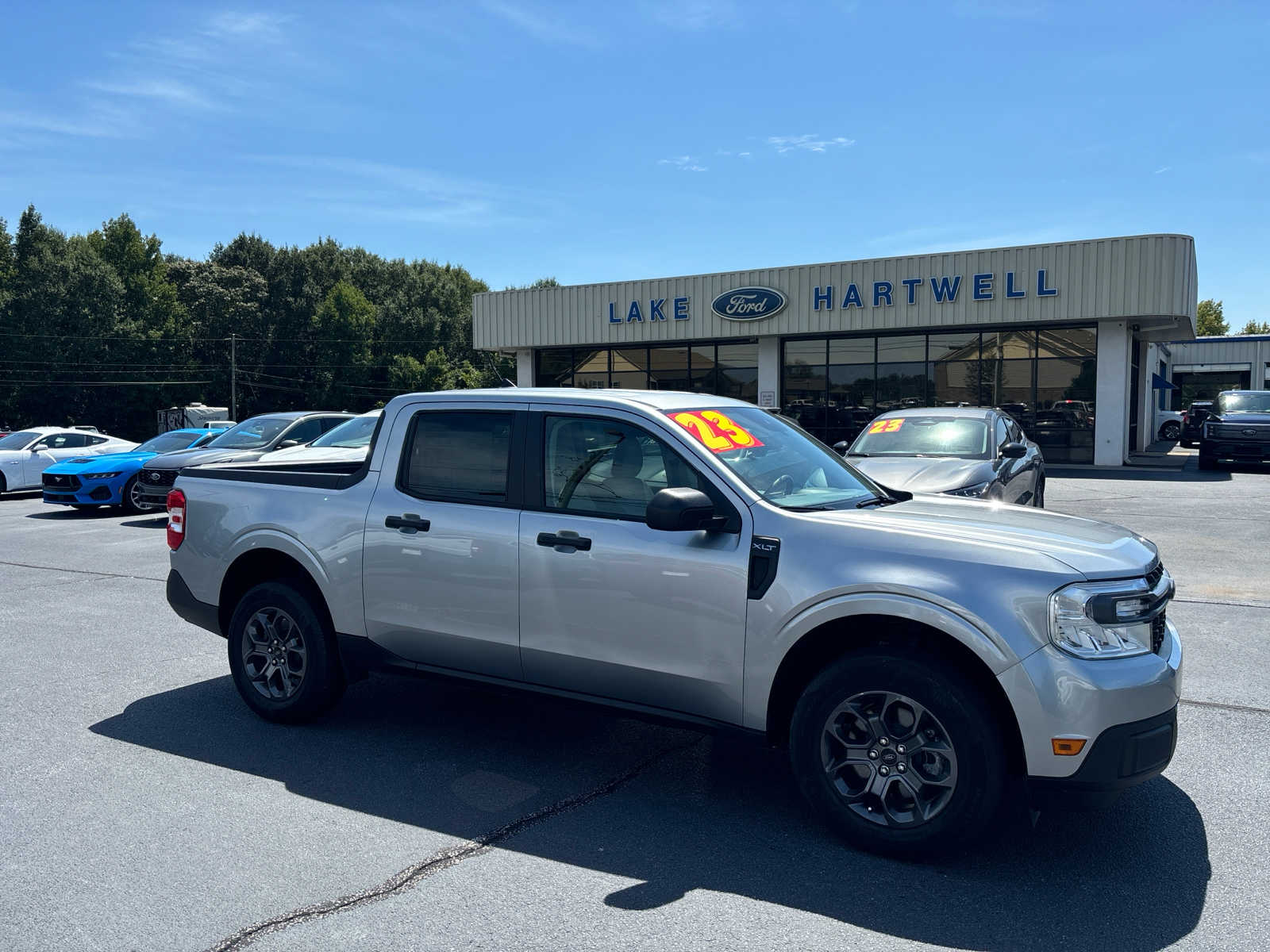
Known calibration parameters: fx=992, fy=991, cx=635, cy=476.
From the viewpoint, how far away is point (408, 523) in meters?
4.79

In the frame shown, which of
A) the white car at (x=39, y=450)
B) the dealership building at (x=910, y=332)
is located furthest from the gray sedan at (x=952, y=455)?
the white car at (x=39, y=450)

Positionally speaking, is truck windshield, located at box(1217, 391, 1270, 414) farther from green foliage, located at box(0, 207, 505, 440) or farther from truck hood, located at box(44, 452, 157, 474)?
green foliage, located at box(0, 207, 505, 440)

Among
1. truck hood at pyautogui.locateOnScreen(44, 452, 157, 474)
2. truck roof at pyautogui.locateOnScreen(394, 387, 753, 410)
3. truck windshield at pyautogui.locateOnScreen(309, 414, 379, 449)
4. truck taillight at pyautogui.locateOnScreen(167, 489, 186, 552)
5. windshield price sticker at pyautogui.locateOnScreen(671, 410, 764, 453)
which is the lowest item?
truck hood at pyautogui.locateOnScreen(44, 452, 157, 474)

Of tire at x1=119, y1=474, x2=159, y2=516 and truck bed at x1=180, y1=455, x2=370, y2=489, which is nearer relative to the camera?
truck bed at x1=180, y1=455, x2=370, y2=489

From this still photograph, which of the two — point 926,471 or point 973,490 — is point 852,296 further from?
point 973,490

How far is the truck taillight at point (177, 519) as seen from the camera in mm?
5672

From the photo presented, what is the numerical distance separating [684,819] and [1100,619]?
180 cm

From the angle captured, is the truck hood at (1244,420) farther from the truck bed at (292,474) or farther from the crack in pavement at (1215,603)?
the truck bed at (292,474)

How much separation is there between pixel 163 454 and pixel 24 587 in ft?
22.8

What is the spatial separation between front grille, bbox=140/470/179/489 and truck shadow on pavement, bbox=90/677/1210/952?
9564 mm

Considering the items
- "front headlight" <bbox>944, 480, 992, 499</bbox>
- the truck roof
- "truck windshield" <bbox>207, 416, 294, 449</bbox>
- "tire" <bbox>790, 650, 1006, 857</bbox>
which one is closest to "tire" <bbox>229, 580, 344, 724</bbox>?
the truck roof

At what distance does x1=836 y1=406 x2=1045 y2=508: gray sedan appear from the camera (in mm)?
9398

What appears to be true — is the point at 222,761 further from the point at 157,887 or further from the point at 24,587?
the point at 24,587

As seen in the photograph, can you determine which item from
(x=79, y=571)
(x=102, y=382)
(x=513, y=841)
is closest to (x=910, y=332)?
(x=79, y=571)
